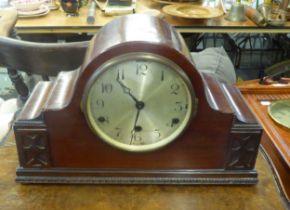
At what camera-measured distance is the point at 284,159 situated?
784 millimetres

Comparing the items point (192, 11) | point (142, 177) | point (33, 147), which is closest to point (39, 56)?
point (33, 147)

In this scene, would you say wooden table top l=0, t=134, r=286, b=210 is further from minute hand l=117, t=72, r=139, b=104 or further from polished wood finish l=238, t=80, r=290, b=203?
minute hand l=117, t=72, r=139, b=104

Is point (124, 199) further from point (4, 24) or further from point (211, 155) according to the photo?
point (4, 24)

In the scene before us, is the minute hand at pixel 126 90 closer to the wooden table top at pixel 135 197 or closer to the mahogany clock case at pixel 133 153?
the mahogany clock case at pixel 133 153

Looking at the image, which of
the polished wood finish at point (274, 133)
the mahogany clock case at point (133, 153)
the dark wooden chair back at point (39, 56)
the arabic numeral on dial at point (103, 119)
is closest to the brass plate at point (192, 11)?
the polished wood finish at point (274, 133)

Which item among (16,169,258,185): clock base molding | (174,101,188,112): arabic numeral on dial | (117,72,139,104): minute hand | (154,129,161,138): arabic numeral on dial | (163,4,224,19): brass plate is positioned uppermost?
(117,72,139,104): minute hand

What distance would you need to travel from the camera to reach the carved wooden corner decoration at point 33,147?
64cm

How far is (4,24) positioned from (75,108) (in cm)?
54

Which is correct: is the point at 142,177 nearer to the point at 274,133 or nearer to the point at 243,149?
the point at 243,149

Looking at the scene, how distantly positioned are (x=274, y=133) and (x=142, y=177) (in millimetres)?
358

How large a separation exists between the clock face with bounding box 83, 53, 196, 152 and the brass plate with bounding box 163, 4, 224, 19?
1312 mm

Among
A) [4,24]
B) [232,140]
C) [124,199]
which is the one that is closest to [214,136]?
[232,140]

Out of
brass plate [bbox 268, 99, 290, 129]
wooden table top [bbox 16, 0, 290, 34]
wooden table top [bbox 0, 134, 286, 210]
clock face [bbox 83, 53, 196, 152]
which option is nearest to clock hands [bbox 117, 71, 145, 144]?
clock face [bbox 83, 53, 196, 152]

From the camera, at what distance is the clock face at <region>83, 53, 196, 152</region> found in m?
0.59
